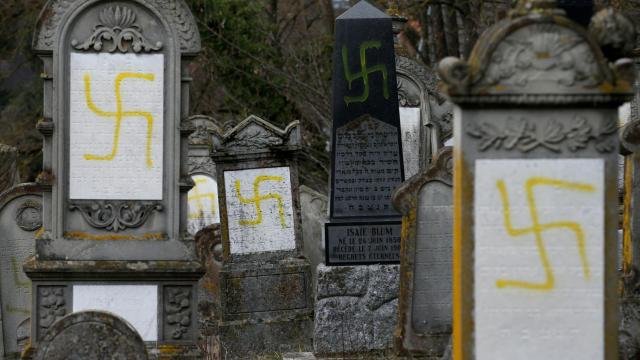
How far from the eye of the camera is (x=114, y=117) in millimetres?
10094

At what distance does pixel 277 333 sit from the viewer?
46.7 ft

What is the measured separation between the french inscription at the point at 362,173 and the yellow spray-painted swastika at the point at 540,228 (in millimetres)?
5077

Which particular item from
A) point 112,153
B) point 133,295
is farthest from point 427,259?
point 112,153

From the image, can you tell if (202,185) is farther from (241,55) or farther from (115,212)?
(115,212)

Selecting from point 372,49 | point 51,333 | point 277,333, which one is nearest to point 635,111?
point 372,49

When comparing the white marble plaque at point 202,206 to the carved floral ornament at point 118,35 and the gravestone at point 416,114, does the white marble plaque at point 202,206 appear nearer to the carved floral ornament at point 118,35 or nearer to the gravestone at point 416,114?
the gravestone at point 416,114

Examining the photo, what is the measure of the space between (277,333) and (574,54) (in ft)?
24.8

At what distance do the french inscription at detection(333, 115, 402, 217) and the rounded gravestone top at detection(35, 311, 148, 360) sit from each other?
4753mm

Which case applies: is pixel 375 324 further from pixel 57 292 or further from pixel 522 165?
pixel 522 165

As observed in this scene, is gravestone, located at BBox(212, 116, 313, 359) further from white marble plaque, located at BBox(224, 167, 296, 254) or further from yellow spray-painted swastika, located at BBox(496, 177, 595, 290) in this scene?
yellow spray-painted swastika, located at BBox(496, 177, 595, 290)

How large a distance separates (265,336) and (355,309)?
229 centimetres

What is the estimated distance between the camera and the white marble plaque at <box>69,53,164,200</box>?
10.1 meters

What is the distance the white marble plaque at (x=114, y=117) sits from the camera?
10086mm

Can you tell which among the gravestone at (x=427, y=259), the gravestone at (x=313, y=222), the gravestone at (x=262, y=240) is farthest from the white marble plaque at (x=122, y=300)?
the gravestone at (x=313, y=222)
